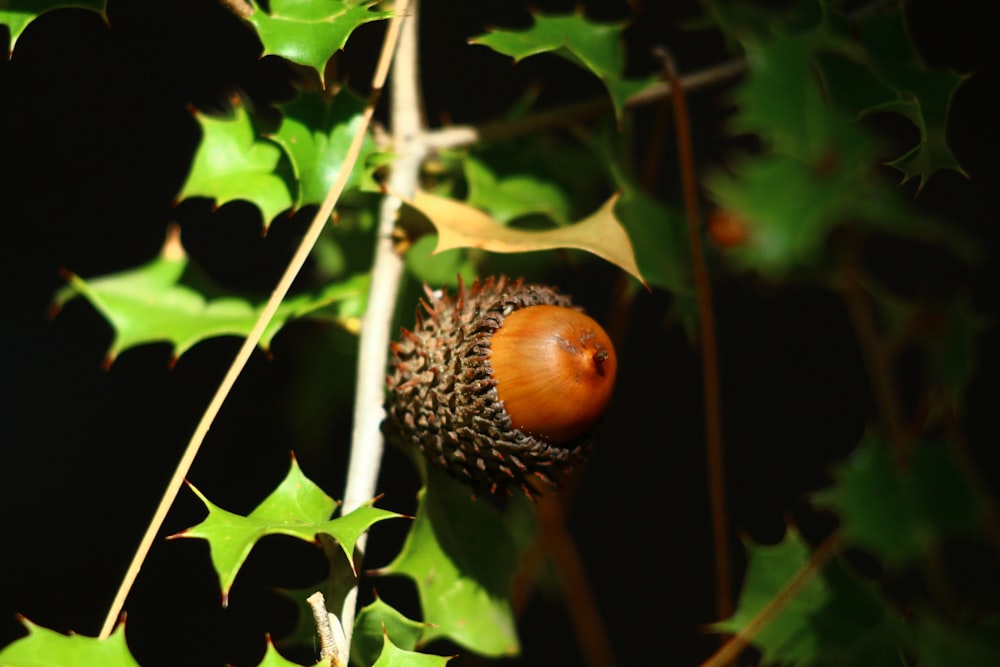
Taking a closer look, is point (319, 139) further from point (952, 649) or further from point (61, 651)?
point (952, 649)

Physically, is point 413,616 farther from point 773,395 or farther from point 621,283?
point 773,395

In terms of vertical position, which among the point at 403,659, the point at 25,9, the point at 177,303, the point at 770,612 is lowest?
the point at 770,612

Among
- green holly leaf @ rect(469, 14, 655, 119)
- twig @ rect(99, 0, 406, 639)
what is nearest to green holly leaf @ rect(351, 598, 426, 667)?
twig @ rect(99, 0, 406, 639)

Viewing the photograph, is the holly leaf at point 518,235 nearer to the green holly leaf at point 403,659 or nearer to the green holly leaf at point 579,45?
Result: the green holly leaf at point 579,45

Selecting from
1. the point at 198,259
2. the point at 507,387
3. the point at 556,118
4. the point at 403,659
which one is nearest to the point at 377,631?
the point at 403,659

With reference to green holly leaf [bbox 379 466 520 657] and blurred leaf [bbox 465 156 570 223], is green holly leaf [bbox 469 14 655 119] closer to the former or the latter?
blurred leaf [bbox 465 156 570 223]

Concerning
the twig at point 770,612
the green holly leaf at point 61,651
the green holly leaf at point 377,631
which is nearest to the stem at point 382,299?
the green holly leaf at point 377,631
